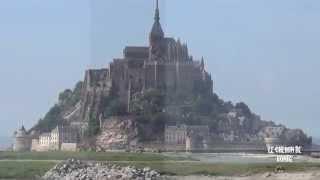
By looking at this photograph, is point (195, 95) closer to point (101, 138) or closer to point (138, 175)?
point (101, 138)

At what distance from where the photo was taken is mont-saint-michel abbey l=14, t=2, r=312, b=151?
80.2 metres

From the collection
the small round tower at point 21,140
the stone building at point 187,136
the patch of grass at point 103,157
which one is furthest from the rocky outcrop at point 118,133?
the patch of grass at point 103,157

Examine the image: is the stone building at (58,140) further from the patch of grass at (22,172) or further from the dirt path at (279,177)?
the dirt path at (279,177)

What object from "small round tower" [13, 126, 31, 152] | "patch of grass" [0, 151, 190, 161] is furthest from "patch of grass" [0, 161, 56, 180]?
"small round tower" [13, 126, 31, 152]

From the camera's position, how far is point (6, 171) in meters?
41.3

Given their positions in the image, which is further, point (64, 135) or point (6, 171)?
point (64, 135)

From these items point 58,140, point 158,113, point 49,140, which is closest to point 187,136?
point 158,113

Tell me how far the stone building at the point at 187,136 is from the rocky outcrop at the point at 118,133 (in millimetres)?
5048

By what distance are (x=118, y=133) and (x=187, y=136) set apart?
35.7ft

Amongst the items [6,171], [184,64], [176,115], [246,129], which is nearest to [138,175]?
[6,171]

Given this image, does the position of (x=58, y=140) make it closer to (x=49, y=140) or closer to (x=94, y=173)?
(x=49, y=140)

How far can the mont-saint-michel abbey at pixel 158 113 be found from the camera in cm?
8025

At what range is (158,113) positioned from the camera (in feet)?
265

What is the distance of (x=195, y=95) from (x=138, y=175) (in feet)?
168
